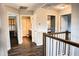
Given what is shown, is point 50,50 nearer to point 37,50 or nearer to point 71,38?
point 37,50

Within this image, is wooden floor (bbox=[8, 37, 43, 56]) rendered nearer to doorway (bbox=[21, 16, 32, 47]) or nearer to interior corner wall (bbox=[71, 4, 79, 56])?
doorway (bbox=[21, 16, 32, 47])

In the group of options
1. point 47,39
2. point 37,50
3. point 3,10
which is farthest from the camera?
point 47,39

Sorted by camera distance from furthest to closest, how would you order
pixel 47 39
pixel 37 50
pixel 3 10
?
pixel 47 39 < pixel 37 50 < pixel 3 10

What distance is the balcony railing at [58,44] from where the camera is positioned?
1673 mm

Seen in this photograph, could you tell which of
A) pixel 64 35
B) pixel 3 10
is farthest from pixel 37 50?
pixel 3 10

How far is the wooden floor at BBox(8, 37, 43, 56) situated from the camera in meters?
1.65

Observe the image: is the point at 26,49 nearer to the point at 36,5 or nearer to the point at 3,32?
the point at 3,32

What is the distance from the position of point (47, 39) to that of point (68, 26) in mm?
404

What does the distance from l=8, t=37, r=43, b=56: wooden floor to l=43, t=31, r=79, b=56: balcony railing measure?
0.11m

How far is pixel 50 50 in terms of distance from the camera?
1.81 metres

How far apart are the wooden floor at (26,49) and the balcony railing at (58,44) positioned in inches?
4.4

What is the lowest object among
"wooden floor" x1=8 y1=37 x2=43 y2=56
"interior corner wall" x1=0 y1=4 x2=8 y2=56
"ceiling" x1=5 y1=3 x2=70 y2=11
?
"wooden floor" x1=8 y1=37 x2=43 y2=56

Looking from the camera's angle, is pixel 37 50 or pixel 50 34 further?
pixel 50 34

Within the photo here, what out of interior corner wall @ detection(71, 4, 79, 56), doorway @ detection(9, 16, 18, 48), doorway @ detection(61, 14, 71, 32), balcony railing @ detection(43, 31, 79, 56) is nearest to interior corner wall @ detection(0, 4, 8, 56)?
doorway @ detection(9, 16, 18, 48)
